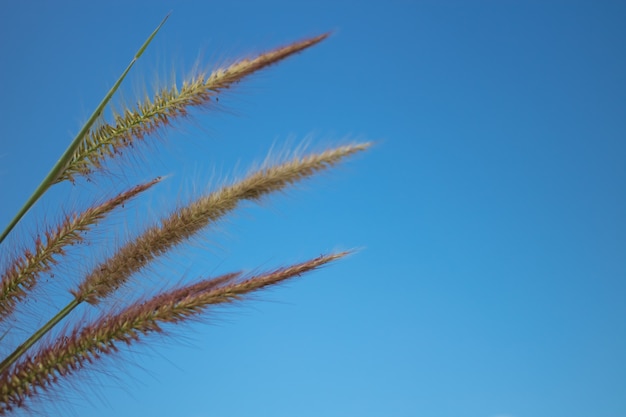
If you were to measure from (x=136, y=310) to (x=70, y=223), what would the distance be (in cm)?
53

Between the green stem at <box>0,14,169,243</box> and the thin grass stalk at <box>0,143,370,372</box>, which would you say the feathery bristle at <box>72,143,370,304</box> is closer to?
the thin grass stalk at <box>0,143,370,372</box>

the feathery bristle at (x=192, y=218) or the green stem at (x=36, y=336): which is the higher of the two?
the feathery bristle at (x=192, y=218)

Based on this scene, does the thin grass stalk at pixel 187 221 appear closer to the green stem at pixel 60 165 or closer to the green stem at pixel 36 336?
the green stem at pixel 36 336

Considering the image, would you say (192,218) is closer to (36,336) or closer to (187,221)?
(187,221)

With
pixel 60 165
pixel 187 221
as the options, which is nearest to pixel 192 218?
pixel 187 221

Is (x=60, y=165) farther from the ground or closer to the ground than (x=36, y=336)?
farther from the ground

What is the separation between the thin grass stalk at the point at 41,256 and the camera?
222cm

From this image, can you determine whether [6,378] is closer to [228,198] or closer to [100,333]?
[100,333]

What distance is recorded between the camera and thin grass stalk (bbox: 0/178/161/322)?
222 cm

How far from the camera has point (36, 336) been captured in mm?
2100

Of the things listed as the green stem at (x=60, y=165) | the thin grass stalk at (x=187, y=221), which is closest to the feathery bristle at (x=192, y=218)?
the thin grass stalk at (x=187, y=221)

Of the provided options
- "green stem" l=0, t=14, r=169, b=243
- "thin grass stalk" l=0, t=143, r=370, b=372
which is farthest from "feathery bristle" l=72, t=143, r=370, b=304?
"green stem" l=0, t=14, r=169, b=243

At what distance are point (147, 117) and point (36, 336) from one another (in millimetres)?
726

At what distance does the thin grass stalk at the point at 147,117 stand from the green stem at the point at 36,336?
0.40m
